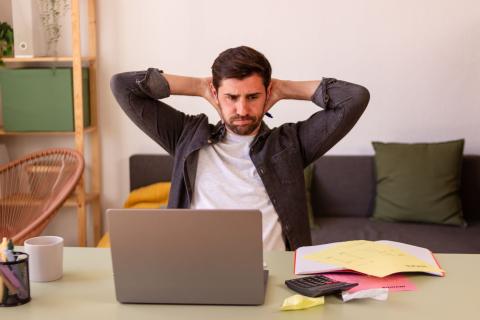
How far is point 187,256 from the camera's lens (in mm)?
1405

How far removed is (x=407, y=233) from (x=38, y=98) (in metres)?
2.04

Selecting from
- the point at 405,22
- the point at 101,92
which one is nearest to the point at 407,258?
the point at 405,22

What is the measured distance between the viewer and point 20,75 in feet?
11.7

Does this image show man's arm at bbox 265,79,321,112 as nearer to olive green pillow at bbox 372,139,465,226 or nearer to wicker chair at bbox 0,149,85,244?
wicker chair at bbox 0,149,85,244

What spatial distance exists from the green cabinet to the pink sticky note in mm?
2344

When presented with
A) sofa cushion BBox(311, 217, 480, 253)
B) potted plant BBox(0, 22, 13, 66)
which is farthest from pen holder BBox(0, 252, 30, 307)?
potted plant BBox(0, 22, 13, 66)

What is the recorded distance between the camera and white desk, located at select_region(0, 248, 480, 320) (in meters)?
1.39

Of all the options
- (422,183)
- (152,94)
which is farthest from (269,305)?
(422,183)

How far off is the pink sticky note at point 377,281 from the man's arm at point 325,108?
0.62 metres

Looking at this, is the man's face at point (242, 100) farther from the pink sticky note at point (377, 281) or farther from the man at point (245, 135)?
the pink sticky note at point (377, 281)

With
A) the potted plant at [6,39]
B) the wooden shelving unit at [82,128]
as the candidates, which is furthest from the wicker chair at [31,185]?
the potted plant at [6,39]

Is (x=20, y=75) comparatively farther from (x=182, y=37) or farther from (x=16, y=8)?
(x=182, y=37)

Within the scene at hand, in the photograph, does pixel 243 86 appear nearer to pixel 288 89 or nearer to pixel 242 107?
pixel 242 107

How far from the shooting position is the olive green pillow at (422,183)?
3414mm
